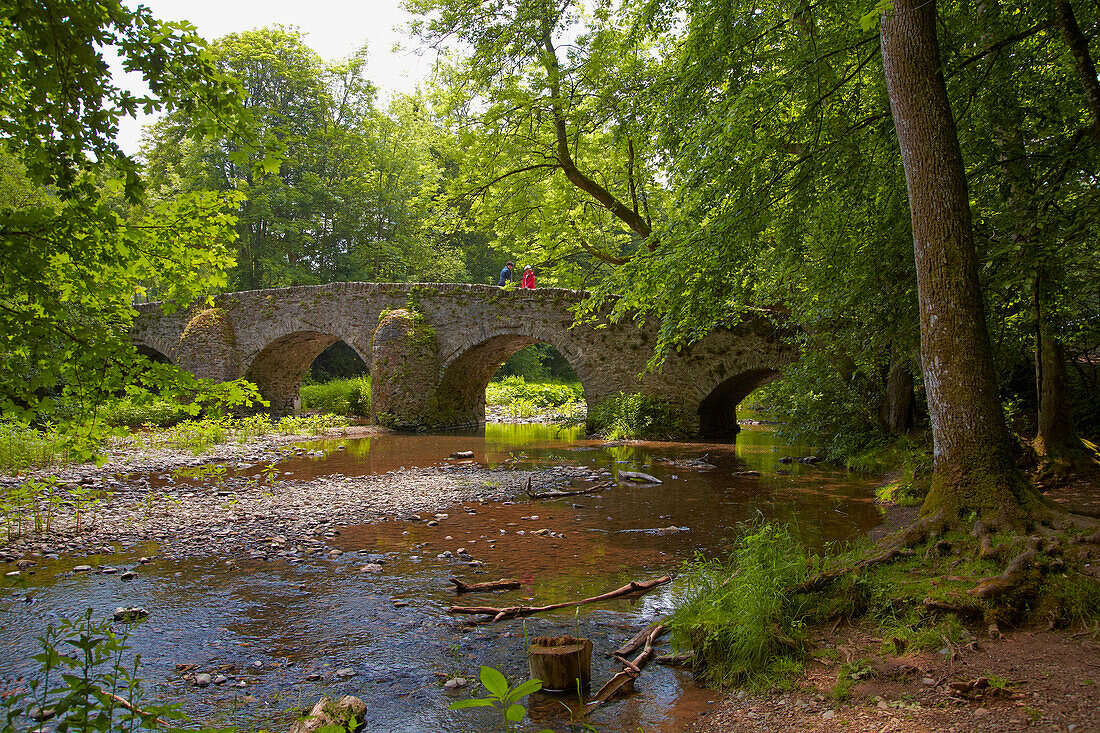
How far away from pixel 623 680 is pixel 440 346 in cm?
1402

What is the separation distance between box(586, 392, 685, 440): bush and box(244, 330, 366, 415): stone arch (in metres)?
8.33

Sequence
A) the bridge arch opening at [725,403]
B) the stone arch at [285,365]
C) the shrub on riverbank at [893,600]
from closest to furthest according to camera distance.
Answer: the shrub on riverbank at [893,600] → the bridge arch opening at [725,403] → the stone arch at [285,365]

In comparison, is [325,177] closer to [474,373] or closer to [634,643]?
[474,373]

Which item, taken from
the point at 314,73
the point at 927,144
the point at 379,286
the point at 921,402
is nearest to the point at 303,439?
the point at 379,286

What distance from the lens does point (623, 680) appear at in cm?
321

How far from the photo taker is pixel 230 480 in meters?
8.89

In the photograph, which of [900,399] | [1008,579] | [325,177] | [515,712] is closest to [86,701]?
[515,712]

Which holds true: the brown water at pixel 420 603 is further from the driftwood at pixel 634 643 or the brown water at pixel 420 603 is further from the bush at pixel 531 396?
the bush at pixel 531 396

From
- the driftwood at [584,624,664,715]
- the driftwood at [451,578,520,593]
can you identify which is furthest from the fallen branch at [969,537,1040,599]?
the driftwood at [451,578,520,593]

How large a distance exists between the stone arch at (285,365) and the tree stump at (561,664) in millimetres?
16398

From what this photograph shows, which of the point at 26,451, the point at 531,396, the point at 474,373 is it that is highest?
the point at 474,373

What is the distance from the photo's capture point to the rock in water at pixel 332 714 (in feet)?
8.74

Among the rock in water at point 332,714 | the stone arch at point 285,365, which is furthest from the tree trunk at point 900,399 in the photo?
the stone arch at point 285,365

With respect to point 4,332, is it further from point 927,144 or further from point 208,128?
point 927,144
